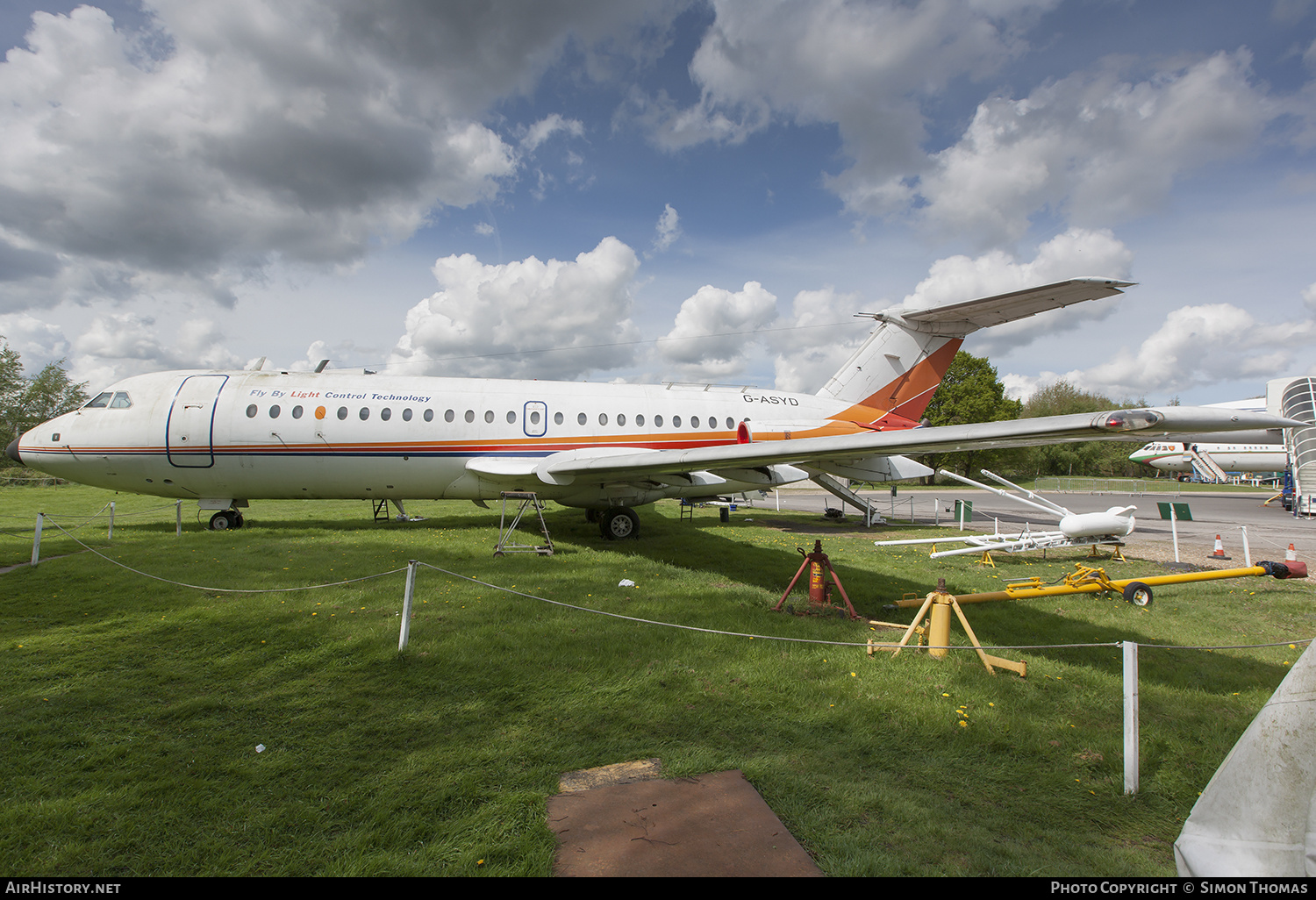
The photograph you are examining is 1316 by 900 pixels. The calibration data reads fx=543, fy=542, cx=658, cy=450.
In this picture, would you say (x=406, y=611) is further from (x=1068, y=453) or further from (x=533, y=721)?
(x=1068, y=453)

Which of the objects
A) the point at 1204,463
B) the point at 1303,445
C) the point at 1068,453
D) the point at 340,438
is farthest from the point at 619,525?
the point at 1068,453

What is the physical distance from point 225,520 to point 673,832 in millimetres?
14252

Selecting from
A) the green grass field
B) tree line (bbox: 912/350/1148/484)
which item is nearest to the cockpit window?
the green grass field

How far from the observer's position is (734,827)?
9.56 feet

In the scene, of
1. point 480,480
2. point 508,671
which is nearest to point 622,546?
point 480,480

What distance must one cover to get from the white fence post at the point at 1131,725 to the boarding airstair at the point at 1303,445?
2957 cm

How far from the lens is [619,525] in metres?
12.8

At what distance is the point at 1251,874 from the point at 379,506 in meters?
17.2

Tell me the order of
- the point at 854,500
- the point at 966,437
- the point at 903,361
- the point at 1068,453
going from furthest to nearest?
the point at 1068,453, the point at 854,500, the point at 903,361, the point at 966,437

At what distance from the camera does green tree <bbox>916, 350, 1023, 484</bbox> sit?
46.9m

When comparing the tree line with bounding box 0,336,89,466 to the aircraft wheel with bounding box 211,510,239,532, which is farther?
the tree line with bounding box 0,336,89,466

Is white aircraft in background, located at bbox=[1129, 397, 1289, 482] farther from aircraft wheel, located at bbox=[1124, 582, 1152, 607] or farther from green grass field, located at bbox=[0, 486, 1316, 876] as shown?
green grass field, located at bbox=[0, 486, 1316, 876]

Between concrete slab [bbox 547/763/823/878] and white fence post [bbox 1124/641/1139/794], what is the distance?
225 centimetres

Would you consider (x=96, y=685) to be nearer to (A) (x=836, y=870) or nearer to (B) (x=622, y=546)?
(A) (x=836, y=870)
